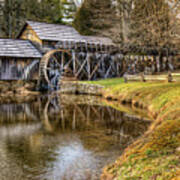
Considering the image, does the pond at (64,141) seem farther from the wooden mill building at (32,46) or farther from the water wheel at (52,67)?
the wooden mill building at (32,46)

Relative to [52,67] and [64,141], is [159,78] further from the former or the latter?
[52,67]

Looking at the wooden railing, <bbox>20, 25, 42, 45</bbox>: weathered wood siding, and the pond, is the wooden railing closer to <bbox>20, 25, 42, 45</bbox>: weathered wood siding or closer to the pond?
the pond

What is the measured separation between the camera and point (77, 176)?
5555 millimetres

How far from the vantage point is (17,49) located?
1054 inches

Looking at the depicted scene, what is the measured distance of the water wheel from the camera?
26328 mm

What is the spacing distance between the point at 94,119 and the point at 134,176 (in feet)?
24.0

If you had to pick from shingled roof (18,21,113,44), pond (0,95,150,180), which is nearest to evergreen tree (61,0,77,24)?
shingled roof (18,21,113,44)

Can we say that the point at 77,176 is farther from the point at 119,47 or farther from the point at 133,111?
the point at 119,47

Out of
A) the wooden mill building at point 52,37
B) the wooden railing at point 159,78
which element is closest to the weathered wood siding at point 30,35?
the wooden mill building at point 52,37

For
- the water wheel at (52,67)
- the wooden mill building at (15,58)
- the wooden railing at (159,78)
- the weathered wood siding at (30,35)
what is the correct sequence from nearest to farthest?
the wooden railing at (159,78) < the wooden mill building at (15,58) < the water wheel at (52,67) < the weathered wood siding at (30,35)

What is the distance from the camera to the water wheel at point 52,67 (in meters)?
26.3

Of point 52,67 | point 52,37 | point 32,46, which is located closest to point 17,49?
point 32,46

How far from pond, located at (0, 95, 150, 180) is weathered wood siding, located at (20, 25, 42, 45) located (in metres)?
16.1

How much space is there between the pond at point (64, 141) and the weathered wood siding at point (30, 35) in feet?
52.7
